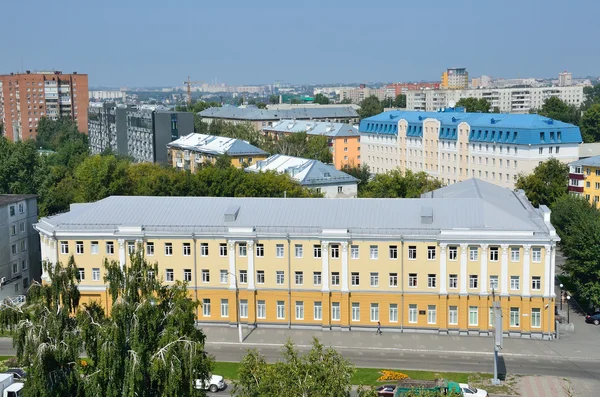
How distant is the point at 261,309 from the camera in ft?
172

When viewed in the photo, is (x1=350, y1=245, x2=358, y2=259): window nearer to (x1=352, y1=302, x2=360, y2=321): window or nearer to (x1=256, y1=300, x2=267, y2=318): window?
(x1=352, y1=302, x2=360, y2=321): window

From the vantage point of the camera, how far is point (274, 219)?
53.3 m

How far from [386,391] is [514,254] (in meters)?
14.9

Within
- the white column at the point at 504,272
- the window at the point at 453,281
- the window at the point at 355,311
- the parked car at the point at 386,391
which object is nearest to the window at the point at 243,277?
the window at the point at 355,311

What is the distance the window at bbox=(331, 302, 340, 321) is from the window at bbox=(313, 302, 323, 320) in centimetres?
71

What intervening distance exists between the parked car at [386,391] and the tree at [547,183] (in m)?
A: 44.7

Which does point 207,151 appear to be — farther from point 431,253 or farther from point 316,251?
point 431,253

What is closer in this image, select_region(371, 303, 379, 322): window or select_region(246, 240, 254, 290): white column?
select_region(371, 303, 379, 322): window

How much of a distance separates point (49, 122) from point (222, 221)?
12586 centimetres

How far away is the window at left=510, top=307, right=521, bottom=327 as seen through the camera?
4988cm

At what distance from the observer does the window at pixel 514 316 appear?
49875mm

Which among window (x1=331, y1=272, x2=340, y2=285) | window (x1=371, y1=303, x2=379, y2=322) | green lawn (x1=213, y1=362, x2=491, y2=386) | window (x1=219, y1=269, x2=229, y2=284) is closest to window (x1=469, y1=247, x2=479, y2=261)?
window (x1=371, y1=303, x2=379, y2=322)

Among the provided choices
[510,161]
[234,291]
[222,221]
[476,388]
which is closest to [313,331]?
[234,291]

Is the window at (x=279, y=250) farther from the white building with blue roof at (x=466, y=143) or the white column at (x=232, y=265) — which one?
the white building with blue roof at (x=466, y=143)
